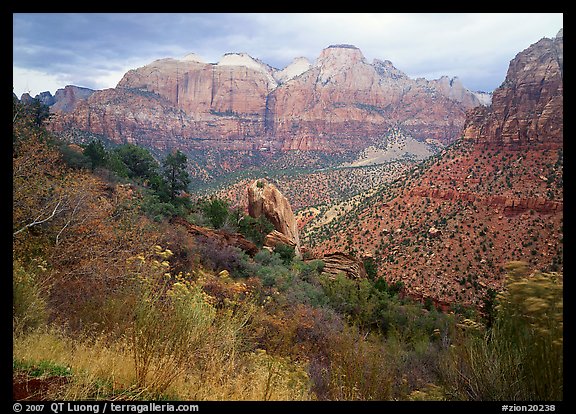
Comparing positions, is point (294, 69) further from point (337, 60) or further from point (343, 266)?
point (343, 266)

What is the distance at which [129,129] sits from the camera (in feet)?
357

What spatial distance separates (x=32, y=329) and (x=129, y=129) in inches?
4650

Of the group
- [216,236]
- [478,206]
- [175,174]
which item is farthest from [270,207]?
[478,206]

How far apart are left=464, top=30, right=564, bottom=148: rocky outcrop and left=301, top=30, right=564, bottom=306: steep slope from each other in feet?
0.40

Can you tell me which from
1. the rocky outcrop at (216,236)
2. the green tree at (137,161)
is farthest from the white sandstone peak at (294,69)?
the rocky outcrop at (216,236)

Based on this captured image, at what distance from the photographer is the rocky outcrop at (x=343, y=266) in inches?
826

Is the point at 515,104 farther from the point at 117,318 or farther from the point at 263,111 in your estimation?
the point at 263,111

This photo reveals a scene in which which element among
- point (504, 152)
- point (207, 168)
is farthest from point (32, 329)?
point (207, 168)

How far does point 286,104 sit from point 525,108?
128890mm

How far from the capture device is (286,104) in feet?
531

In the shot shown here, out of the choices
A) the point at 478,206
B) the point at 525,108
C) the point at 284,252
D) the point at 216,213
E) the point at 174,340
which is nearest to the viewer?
the point at 174,340

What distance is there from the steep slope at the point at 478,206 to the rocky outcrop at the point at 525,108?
12cm

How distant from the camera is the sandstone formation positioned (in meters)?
133

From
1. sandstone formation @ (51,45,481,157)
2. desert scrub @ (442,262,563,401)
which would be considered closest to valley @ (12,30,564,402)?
desert scrub @ (442,262,563,401)
